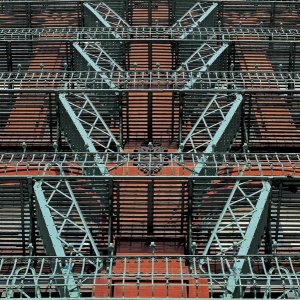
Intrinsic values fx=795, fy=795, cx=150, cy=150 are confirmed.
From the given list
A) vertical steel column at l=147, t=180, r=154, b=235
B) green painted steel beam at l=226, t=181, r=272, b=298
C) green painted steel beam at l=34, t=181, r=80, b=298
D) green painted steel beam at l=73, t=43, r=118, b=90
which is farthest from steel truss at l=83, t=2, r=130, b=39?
green painted steel beam at l=226, t=181, r=272, b=298

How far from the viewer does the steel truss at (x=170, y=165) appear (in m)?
22.5

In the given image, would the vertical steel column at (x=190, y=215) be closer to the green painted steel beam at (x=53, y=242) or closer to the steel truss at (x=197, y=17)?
the green painted steel beam at (x=53, y=242)

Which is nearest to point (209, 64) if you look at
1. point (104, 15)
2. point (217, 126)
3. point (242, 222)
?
point (217, 126)

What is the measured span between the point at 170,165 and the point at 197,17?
1308cm

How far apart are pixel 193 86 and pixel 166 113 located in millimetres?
1315

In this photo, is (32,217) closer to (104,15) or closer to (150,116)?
(150,116)

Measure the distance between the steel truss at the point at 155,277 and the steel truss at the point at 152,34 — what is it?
12800 mm

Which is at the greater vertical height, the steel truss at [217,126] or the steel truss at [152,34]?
the steel truss at [152,34]

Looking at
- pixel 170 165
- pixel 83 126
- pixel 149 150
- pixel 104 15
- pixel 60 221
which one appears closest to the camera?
pixel 60 221

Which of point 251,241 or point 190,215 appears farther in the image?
point 190,215

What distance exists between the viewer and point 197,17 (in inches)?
1341

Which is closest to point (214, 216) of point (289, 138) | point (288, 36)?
point (289, 138)

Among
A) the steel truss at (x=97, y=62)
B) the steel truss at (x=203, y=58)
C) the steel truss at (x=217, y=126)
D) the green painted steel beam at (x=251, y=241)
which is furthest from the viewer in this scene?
the steel truss at (x=203, y=58)

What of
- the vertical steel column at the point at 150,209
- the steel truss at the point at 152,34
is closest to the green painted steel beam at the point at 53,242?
the vertical steel column at the point at 150,209
